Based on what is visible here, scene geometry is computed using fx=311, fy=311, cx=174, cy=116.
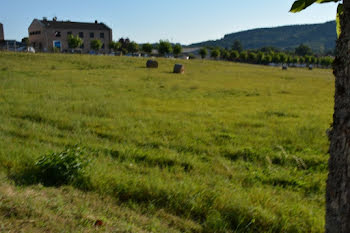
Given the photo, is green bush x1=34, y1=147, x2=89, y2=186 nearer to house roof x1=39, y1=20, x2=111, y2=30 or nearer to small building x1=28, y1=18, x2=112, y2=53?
small building x1=28, y1=18, x2=112, y2=53

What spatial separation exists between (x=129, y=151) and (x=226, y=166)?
2.10 metres

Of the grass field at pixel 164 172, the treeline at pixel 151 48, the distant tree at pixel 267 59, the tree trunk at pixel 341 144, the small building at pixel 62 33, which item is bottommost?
the grass field at pixel 164 172

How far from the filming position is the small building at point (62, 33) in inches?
3907

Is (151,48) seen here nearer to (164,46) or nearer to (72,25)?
(164,46)

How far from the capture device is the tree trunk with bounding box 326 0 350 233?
2107mm

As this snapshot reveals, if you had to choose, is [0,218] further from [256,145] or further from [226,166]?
[256,145]

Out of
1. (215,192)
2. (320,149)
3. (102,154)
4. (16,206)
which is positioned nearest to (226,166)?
(215,192)

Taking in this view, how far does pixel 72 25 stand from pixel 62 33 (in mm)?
4817

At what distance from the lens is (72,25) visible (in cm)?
10444

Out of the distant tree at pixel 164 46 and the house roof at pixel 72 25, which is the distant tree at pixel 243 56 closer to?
the distant tree at pixel 164 46

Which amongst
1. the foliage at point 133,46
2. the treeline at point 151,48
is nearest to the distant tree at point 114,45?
the treeline at point 151,48

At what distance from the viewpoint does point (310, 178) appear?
587cm

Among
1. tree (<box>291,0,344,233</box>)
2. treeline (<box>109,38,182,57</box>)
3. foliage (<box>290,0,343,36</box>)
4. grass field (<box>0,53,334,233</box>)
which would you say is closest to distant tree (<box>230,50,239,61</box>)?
treeline (<box>109,38,182,57</box>)

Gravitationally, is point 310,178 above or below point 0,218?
below
